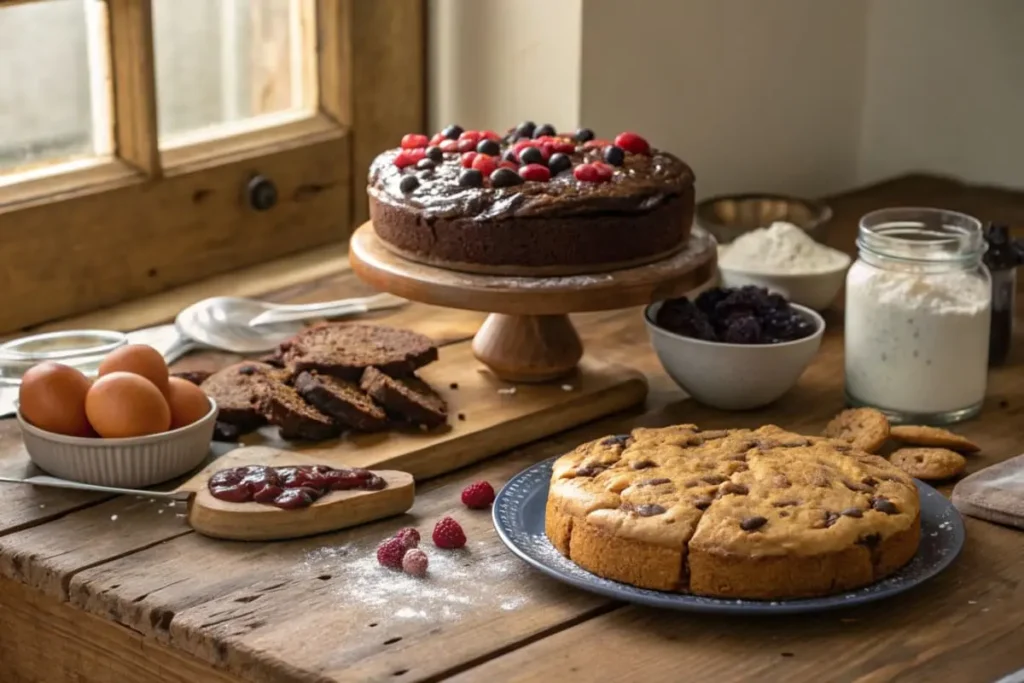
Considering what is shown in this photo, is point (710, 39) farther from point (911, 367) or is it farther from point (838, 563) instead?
point (838, 563)

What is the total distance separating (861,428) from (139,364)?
0.66 metres

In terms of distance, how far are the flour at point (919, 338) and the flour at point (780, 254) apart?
0.26 meters

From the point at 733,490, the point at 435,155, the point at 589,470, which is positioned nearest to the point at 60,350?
the point at 435,155

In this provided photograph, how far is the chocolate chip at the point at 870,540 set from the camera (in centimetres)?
123

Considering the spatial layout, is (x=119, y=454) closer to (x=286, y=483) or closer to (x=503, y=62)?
(x=286, y=483)

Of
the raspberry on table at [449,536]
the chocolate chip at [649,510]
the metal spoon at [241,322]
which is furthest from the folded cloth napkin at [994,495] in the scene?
the metal spoon at [241,322]

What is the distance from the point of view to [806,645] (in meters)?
1.20

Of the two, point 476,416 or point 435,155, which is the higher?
point 435,155

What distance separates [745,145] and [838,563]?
120 centimetres

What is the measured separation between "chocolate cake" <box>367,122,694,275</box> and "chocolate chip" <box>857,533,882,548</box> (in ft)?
1.46

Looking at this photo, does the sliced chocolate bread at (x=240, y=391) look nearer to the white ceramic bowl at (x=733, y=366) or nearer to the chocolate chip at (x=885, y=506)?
the white ceramic bowl at (x=733, y=366)

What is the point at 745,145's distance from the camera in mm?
2346

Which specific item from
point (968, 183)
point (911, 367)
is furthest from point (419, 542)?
point (968, 183)

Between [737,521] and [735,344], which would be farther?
[735,344]
